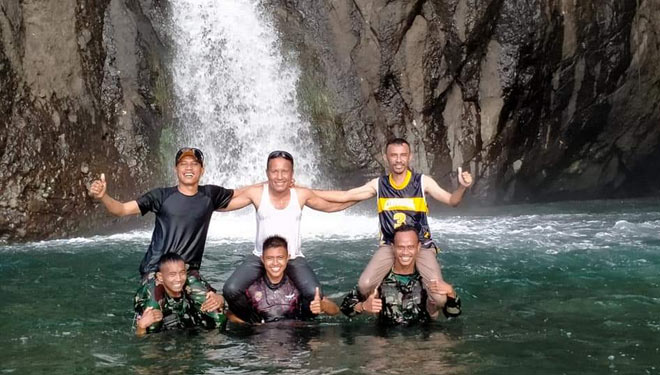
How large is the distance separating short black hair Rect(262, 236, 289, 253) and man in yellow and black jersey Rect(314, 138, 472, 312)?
2.41 ft

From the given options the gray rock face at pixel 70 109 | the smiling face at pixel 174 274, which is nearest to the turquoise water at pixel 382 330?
the smiling face at pixel 174 274

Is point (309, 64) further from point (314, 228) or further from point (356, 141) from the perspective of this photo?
point (314, 228)

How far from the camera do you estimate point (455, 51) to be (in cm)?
1875

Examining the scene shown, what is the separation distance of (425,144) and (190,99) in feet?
19.2

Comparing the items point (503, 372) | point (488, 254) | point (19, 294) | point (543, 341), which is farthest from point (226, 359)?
point (488, 254)

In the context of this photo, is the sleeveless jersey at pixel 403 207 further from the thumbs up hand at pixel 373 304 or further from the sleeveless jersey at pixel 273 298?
the sleeveless jersey at pixel 273 298

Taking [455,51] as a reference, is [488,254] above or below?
below

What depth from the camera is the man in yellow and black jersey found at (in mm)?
7277

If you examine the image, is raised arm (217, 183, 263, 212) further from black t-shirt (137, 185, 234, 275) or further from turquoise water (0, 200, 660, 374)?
turquoise water (0, 200, 660, 374)

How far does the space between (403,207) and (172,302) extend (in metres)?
2.33

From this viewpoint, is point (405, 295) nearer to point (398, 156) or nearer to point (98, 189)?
point (398, 156)

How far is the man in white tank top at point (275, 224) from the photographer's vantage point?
7.09m

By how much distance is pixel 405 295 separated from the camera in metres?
7.16

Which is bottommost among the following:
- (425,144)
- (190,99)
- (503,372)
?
(503,372)
